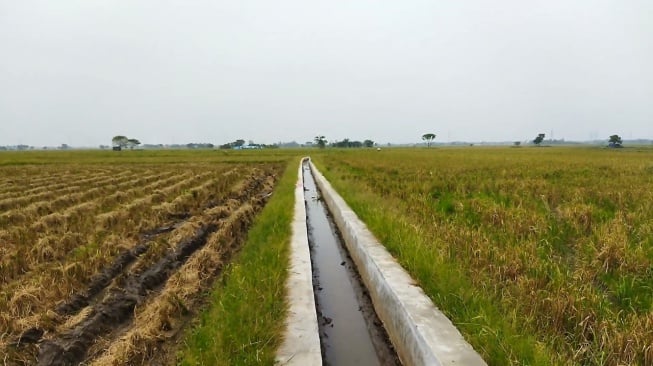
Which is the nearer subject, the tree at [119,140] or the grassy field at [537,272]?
the grassy field at [537,272]

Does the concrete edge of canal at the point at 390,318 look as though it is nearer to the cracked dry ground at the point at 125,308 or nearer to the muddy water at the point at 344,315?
the muddy water at the point at 344,315

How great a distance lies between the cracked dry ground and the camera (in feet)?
11.7

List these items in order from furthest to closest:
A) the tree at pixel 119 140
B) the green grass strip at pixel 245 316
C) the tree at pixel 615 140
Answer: the tree at pixel 119 140
the tree at pixel 615 140
the green grass strip at pixel 245 316

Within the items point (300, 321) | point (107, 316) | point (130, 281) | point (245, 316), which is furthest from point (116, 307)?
point (300, 321)

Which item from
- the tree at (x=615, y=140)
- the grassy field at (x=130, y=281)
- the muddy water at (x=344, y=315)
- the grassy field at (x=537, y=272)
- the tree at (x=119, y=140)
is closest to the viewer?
the grassy field at (x=537, y=272)

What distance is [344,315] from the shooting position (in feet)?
15.9

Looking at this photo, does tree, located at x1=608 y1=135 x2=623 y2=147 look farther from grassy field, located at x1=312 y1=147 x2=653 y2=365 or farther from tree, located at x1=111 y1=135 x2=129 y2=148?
tree, located at x1=111 y1=135 x2=129 y2=148

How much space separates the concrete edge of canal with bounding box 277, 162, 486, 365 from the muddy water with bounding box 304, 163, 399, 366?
0.49ft

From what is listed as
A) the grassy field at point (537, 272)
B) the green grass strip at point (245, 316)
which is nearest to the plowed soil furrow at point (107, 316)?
the green grass strip at point (245, 316)

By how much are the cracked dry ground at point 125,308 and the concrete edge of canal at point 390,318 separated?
1.19m

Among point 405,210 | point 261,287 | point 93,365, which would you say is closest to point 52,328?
point 93,365

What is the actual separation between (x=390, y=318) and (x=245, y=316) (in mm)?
1574

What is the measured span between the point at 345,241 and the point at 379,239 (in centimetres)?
167

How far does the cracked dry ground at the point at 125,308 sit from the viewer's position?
11.7 feet
